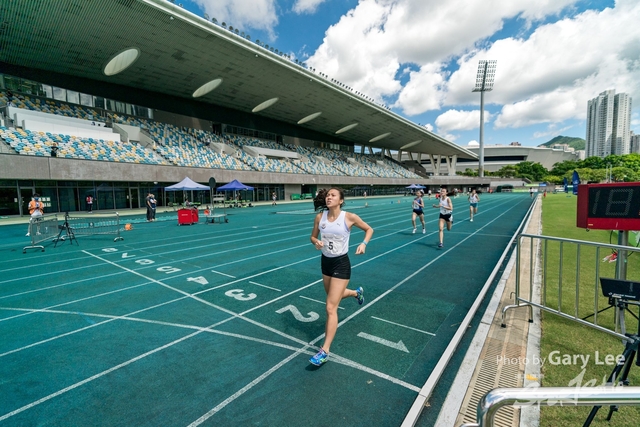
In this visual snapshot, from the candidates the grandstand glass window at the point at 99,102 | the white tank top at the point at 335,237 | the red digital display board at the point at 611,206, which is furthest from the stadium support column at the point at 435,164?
the white tank top at the point at 335,237

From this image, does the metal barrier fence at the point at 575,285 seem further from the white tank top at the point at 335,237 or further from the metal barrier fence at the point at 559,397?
the white tank top at the point at 335,237

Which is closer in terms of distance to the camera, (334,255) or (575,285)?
(334,255)

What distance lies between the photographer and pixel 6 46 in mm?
23203

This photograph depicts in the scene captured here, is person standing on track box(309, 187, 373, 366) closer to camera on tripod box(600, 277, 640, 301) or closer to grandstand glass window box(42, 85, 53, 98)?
camera on tripod box(600, 277, 640, 301)

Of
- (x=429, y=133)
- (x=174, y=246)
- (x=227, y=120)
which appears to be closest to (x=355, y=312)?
(x=174, y=246)

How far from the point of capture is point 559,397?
141 cm

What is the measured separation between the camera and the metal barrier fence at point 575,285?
369 cm

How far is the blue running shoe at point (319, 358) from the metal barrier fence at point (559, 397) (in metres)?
2.13

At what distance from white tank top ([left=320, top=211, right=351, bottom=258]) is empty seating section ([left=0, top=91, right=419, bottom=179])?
27412 millimetres

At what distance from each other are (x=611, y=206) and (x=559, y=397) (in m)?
3.43

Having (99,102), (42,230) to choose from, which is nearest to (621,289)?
(42,230)

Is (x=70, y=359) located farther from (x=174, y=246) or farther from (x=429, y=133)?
(x=429, y=133)

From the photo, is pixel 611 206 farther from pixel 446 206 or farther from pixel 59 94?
pixel 59 94

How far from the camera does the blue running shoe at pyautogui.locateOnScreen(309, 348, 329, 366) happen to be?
11.0 ft
